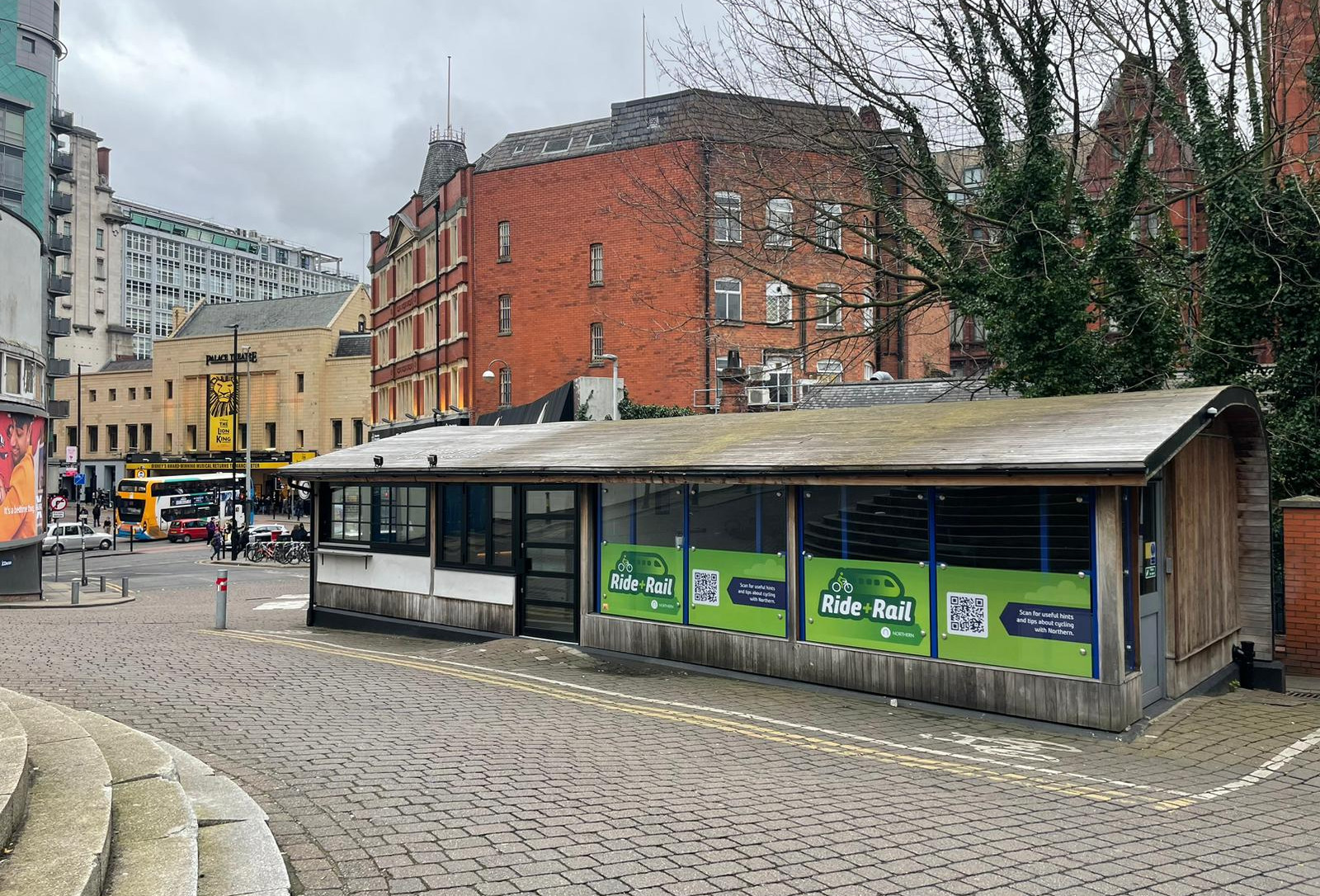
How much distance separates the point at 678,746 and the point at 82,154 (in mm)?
110970

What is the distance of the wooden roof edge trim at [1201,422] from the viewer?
900 cm

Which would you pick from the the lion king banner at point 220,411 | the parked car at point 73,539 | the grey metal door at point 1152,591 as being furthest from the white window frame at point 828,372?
the the lion king banner at point 220,411

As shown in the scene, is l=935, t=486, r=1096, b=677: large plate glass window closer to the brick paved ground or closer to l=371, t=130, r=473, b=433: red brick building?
the brick paved ground

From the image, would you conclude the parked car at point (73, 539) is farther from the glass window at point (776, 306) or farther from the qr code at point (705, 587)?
A: the qr code at point (705, 587)

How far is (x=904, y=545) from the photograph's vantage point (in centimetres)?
1099

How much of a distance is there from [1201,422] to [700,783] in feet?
19.7

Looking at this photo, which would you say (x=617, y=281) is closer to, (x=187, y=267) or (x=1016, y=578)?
(x=1016, y=578)

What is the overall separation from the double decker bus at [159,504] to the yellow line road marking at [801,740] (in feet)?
165

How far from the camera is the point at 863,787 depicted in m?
7.75

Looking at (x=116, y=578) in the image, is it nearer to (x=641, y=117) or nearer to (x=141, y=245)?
(x=641, y=117)

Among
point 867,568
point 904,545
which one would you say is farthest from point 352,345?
point 904,545

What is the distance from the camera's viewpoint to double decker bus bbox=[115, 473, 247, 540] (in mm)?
59125

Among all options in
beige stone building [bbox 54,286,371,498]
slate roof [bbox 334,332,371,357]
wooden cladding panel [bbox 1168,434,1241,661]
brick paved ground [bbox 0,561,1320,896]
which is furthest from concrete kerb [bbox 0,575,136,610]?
slate roof [bbox 334,332,371,357]

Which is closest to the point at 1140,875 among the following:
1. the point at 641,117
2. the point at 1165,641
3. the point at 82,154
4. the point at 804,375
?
the point at 1165,641
